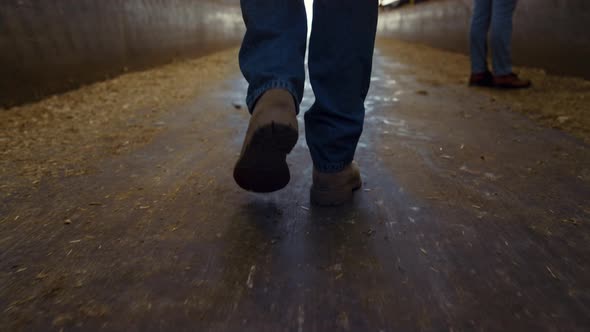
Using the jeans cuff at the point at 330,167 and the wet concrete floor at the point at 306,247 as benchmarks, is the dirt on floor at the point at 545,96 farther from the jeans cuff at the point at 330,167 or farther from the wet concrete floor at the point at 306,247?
the jeans cuff at the point at 330,167

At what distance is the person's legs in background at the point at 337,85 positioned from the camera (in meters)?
0.91

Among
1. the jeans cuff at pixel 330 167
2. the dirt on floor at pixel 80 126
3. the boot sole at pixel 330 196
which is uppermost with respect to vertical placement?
the jeans cuff at pixel 330 167

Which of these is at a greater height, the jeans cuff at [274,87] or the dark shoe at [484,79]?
the jeans cuff at [274,87]

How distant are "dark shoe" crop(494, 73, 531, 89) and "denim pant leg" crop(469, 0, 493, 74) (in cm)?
16

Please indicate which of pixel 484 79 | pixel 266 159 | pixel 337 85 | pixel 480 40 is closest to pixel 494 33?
pixel 480 40

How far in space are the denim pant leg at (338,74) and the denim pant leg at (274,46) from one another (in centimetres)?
5

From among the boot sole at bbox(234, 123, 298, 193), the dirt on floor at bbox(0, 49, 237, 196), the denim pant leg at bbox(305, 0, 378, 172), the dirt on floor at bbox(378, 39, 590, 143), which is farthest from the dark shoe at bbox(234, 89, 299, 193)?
the dirt on floor at bbox(378, 39, 590, 143)

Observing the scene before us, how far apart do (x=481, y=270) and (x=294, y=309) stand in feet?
1.26

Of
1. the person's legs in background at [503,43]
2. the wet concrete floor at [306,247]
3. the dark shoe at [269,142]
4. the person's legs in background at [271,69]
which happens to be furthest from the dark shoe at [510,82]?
the dark shoe at [269,142]

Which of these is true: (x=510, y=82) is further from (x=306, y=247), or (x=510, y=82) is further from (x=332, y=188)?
(x=306, y=247)

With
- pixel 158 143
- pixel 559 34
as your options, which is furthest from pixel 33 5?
pixel 559 34

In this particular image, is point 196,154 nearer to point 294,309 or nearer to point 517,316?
point 294,309

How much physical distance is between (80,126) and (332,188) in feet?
4.45

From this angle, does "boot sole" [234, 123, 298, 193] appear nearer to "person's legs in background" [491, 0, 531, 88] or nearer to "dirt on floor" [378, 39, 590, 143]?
"dirt on floor" [378, 39, 590, 143]
